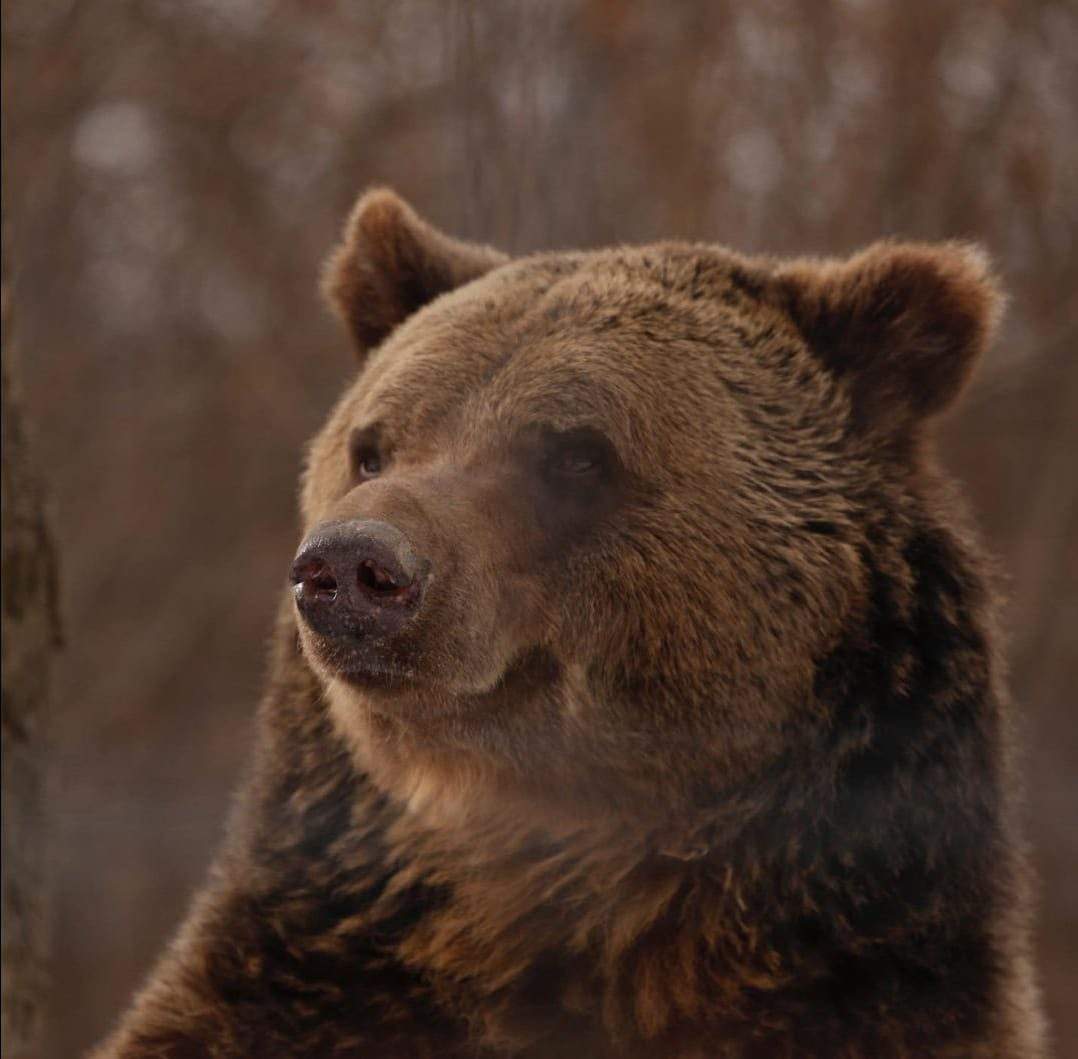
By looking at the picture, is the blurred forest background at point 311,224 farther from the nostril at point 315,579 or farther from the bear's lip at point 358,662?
the nostril at point 315,579

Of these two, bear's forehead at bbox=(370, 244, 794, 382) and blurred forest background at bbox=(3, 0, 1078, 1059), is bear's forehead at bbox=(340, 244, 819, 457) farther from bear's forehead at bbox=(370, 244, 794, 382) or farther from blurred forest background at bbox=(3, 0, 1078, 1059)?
blurred forest background at bbox=(3, 0, 1078, 1059)

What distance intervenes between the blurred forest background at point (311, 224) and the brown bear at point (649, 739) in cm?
78

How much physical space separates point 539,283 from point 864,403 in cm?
79

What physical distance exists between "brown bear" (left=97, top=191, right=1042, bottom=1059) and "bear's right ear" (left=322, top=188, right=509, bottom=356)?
0.51m

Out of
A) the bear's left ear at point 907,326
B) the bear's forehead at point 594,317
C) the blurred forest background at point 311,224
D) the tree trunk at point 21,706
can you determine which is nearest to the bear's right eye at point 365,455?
the bear's forehead at point 594,317

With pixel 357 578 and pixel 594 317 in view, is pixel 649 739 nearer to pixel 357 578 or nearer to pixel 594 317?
pixel 357 578

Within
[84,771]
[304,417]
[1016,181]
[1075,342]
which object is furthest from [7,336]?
[84,771]

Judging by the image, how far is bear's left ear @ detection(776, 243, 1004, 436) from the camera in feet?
13.3

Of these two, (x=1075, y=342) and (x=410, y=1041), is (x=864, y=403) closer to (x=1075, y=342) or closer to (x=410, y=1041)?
(x=410, y=1041)

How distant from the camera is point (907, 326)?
4.09 metres

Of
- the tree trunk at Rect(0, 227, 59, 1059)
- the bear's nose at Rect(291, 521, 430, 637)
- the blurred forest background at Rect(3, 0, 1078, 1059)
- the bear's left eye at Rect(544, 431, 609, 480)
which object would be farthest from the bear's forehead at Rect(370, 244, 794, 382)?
the blurred forest background at Rect(3, 0, 1078, 1059)

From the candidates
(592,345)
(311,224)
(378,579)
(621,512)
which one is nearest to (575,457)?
(621,512)

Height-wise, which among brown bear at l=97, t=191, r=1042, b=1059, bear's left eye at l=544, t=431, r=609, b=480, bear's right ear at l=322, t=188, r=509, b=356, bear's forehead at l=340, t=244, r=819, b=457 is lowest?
brown bear at l=97, t=191, r=1042, b=1059

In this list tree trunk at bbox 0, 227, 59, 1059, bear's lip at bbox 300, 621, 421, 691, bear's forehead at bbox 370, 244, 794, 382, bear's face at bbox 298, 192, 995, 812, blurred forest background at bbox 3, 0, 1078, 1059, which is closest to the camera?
bear's lip at bbox 300, 621, 421, 691
